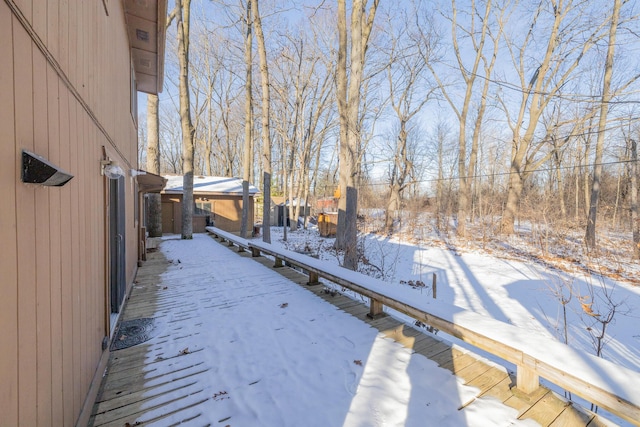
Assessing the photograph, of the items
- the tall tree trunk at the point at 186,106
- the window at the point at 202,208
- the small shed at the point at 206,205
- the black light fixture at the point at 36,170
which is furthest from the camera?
the window at the point at 202,208

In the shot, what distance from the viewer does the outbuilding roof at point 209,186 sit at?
15627 millimetres

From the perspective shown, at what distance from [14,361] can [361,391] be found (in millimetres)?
2180

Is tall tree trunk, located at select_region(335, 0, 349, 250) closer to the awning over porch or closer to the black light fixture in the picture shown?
the awning over porch

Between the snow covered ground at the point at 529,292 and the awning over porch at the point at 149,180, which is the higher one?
the awning over porch at the point at 149,180

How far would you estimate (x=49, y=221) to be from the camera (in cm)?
150

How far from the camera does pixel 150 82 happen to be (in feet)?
26.3

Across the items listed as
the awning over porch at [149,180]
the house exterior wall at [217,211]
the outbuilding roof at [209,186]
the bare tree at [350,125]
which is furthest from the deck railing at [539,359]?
the house exterior wall at [217,211]

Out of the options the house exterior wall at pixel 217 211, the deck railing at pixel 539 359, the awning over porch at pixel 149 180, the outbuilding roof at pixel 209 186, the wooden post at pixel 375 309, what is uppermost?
the outbuilding roof at pixel 209 186

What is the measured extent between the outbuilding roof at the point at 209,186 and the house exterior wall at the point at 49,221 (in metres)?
14.1

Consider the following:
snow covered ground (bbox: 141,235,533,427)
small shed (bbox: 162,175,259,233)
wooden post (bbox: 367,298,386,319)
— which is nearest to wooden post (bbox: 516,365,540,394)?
snow covered ground (bbox: 141,235,533,427)

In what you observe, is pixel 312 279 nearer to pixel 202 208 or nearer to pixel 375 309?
pixel 375 309

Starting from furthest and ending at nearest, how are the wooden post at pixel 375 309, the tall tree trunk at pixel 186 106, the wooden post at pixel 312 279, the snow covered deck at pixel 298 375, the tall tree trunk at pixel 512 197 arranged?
→ the tall tree trunk at pixel 512 197 < the tall tree trunk at pixel 186 106 < the wooden post at pixel 312 279 < the wooden post at pixel 375 309 < the snow covered deck at pixel 298 375

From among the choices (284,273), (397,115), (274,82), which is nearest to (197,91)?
(274,82)

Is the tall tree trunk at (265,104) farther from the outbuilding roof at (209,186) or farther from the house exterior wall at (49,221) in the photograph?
the house exterior wall at (49,221)
